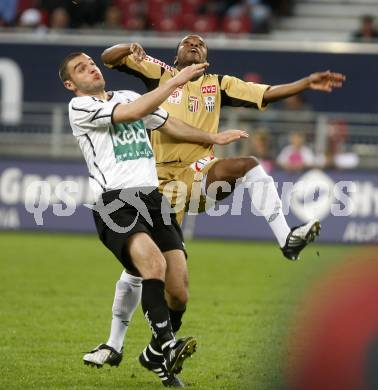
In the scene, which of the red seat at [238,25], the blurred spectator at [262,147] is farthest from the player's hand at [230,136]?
the red seat at [238,25]

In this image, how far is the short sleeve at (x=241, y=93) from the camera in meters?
9.12

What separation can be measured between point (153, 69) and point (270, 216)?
1662 mm

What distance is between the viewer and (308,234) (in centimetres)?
827

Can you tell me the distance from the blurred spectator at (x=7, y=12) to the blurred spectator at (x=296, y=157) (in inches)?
280

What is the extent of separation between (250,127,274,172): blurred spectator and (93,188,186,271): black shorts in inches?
424

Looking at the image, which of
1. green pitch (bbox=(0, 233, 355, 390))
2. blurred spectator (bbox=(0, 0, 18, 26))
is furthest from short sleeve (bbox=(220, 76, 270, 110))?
blurred spectator (bbox=(0, 0, 18, 26))

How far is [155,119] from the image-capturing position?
329 inches

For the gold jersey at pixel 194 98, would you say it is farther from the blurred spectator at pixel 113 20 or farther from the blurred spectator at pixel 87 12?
the blurred spectator at pixel 87 12

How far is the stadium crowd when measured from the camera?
885 inches

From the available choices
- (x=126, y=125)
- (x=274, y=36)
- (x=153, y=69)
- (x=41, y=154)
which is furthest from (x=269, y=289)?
(x=274, y=36)

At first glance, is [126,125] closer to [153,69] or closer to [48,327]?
[153,69]

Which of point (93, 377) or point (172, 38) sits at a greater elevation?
point (172, 38)

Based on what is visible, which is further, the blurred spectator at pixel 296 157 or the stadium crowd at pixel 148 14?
the stadium crowd at pixel 148 14

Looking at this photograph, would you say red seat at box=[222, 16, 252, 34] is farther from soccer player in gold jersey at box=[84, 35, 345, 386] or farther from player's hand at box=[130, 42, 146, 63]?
player's hand at box=[130, 42, 146, 63]
